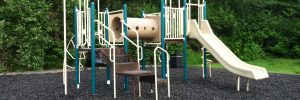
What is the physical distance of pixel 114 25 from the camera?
7844 millimetres

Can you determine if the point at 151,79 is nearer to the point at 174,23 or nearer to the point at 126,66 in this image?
the point at 126,66

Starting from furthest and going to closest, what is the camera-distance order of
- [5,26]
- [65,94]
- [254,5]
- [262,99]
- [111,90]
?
[254,5] → [5,26] → [111,90] → [65,94] → [262,99]

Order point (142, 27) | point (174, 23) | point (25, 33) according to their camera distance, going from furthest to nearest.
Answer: point (25, 33), point (174, 23), point (142, 27)

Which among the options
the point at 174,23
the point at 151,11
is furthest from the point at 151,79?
the point at 151,11

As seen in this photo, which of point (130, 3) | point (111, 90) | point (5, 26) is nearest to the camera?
point (111, 90)

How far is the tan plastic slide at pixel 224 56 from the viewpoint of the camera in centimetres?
664

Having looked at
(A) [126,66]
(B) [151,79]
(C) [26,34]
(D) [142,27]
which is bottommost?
(B) [151,79]

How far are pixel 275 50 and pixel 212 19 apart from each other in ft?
10.1

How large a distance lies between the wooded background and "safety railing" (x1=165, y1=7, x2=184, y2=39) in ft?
13.1

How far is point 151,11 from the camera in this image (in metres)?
14.0

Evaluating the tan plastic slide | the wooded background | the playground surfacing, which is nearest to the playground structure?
the tan plastic slide

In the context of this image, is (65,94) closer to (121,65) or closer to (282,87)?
(121,65)

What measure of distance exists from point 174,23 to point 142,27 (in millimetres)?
782

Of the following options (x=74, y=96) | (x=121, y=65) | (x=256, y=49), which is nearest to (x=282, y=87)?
(x=121, y=65)
